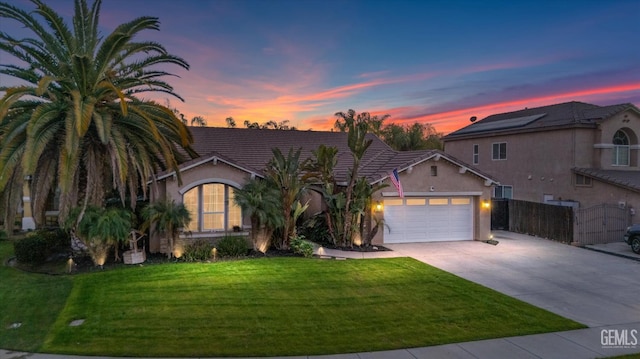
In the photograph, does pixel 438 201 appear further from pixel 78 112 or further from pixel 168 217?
pixel 78 112

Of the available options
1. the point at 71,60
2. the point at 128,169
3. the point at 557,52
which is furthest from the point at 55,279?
the point at 557,52

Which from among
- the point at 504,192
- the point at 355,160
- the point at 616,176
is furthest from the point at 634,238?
the point at 504,192

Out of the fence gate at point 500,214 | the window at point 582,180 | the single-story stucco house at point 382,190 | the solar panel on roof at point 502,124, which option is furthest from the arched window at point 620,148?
the single-story stucco house at point 382,190

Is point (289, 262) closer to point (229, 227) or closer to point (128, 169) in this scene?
point (229, 227)

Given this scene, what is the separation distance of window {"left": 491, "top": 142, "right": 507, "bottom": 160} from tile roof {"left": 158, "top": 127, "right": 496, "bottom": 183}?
26.3ft

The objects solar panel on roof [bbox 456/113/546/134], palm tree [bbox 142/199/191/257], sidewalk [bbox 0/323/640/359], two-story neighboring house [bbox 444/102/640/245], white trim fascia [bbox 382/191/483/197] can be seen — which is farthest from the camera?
solar panel on roof [bbox 456/113/546/134]

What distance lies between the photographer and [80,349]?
680 cm

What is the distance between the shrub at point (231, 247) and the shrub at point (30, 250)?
5411 millimetres

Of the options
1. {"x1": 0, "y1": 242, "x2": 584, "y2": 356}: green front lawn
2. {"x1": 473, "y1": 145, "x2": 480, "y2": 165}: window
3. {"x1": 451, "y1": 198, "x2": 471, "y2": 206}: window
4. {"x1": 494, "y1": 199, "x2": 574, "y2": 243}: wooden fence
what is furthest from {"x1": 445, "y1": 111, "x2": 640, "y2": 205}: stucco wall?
{"x1": 0, "y1": 242, "x2": 584, "y2": 356}: green front lawn

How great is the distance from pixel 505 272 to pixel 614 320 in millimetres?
4006

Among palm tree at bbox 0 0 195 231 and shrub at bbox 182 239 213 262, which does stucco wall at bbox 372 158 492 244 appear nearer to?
shrub at bbox 182 239 213 262

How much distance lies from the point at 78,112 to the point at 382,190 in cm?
1084

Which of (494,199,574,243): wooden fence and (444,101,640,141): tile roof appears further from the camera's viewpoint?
(444,101,640,141): tile roof

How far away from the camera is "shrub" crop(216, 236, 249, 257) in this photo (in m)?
14.1
